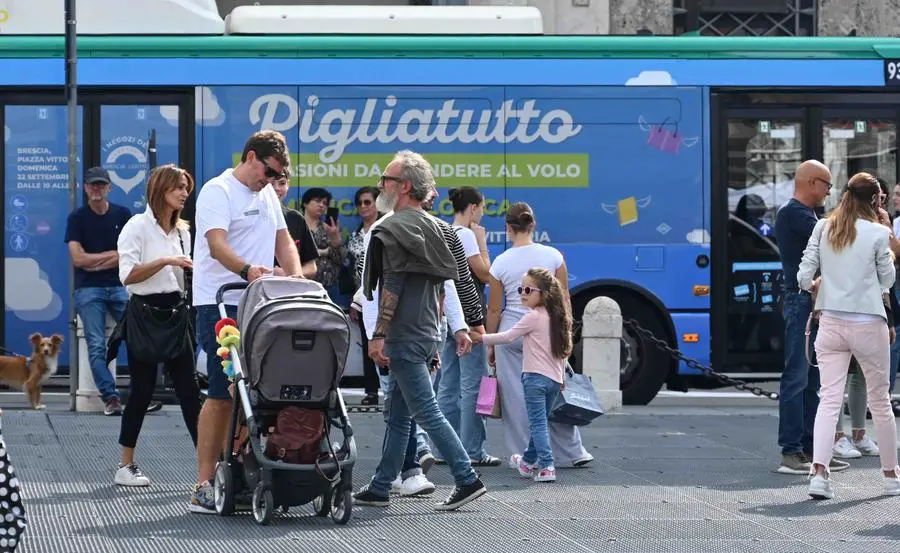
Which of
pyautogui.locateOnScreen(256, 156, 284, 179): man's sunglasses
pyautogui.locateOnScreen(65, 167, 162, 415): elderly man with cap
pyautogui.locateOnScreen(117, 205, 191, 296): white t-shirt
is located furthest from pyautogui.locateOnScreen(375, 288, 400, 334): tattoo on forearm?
pyautogui.locateOnScreen(65, 167, 162, 415): elderly man with cap

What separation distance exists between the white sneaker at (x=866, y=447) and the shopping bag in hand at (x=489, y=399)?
8.79 ft

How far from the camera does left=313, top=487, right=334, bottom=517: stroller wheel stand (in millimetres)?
8438

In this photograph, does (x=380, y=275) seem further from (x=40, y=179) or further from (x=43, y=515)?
(x=40, y=179)

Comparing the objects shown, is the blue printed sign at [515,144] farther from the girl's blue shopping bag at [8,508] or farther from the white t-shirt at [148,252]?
the girl's blue shopping bag at [8,508]

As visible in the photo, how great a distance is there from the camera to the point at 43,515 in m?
8.43

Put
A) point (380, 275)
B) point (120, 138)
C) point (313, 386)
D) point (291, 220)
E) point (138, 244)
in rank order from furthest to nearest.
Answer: point (120, 138), point (291, 220), point (138, 244), point (380, 275), point (313, 386)

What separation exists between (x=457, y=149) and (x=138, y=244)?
5856 millimetres

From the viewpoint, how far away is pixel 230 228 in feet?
28.4

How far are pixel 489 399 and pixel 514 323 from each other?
486mm

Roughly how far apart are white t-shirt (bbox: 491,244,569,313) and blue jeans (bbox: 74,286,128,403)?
137 inches

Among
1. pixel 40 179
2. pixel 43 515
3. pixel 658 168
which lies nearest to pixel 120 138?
pixel 40 179

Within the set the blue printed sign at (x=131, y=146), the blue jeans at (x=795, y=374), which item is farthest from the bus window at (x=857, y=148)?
the blue printed sign at (x=131, y=146)

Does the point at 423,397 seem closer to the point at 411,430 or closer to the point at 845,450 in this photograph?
the point at 411,430

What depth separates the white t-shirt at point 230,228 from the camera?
8570mm
